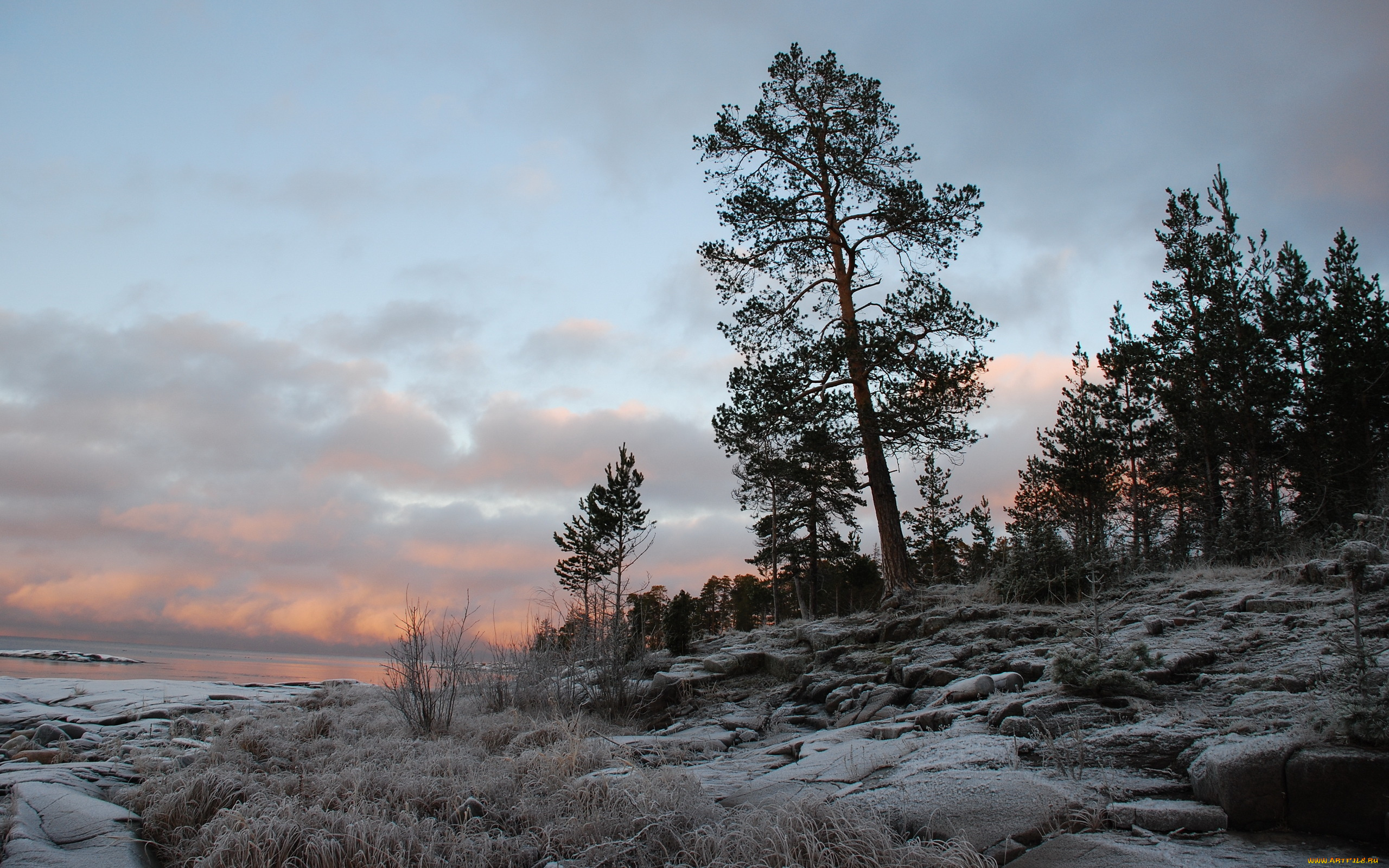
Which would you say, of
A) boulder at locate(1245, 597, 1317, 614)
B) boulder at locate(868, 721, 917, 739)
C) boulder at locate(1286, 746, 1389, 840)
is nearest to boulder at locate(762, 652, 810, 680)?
boulder at locate(868, 721, 917, 739)

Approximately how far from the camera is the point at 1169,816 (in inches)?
123

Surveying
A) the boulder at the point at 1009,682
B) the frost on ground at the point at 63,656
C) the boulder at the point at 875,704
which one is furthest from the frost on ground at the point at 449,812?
the frost on ground at the point at 63,656

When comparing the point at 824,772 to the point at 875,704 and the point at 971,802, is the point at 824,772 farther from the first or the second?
the point at 875,704

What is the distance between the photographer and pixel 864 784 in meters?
4.29

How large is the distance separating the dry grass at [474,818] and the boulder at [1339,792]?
1.38 m

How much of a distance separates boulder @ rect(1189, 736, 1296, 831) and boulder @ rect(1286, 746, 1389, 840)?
0.04 meters

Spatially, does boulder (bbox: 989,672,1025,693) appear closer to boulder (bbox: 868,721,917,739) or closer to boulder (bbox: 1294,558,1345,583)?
boulder (bbox: 868,721,917,739)

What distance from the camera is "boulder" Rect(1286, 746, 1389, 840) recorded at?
285cm

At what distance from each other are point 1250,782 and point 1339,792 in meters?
0.30

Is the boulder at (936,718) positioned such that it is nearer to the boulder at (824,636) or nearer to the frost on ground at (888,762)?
the frost on ground at (888,762)

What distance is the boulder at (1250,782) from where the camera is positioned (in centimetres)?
305

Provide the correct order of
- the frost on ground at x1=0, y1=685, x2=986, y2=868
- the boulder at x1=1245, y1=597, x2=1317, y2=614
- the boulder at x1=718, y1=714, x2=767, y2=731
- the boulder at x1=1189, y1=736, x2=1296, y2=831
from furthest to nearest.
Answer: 1. the boulder at x1=718, y1=714, x2=767, y2=731
2. the boulder at x1=1245, y1=597, x2=1317, y2=614
3. the frost on ground at x1=0, y1=685, x2=986, y2=868
4. the boulder at x1=1189, y1=736, x2=1296, y2=831

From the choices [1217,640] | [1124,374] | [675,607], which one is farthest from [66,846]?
[1124,374]

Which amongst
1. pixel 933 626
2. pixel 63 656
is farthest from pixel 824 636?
pixel 63 656
